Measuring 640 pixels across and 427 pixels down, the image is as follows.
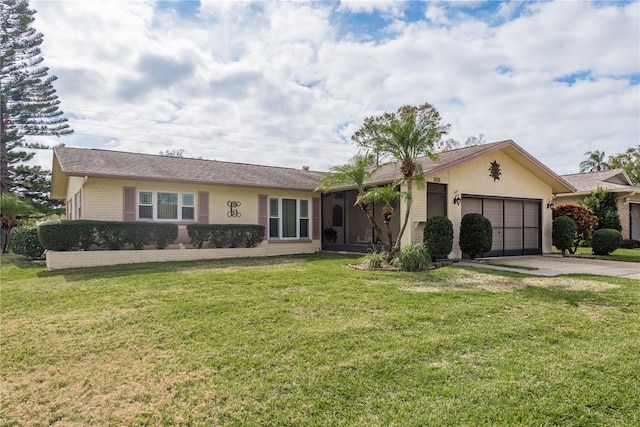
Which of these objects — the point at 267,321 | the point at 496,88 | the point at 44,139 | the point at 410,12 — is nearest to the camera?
the point at 267,321

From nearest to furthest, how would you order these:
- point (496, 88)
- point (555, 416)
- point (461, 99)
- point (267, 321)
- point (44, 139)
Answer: point (555, 416) → point (267, 321) → point (496, 88) → point (461, 99) → point (44, 139)

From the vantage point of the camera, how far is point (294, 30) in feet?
39.3

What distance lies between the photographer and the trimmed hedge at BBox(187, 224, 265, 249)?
1344 cm

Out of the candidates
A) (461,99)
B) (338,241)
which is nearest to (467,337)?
(338,241)

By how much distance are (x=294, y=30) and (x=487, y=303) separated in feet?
31.9

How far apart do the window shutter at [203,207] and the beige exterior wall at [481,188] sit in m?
7.26

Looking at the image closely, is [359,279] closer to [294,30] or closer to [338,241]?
[294,30]

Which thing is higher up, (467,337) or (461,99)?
(461,99)

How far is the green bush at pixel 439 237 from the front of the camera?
11.9 meters

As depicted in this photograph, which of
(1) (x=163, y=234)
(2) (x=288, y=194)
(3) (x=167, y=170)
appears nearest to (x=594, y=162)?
(2) (x=288, y=194)

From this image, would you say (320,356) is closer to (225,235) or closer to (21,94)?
(225,235)

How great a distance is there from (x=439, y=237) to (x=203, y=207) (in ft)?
27.6

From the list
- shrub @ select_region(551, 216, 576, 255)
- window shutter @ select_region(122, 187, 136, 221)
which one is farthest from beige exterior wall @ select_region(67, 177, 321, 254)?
shrub @ select_region(551, 216, 576, 255)

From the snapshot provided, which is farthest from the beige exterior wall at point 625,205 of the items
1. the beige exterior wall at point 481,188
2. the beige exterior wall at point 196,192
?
the beige exterior wall at point 196,192
